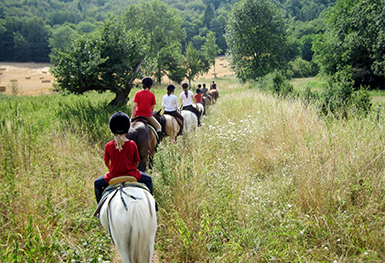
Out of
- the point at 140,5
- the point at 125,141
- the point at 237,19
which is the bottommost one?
the point at 125,141

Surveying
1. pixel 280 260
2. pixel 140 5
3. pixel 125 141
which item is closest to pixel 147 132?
pixel 125 141

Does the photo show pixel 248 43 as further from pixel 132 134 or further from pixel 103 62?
pixel 132 134

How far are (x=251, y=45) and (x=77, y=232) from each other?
3344cm

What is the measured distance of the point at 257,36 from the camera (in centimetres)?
3281

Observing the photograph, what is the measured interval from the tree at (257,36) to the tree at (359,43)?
6067 mm

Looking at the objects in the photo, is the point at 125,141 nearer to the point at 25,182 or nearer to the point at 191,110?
the point at 25,182

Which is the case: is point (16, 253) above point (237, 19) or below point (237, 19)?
below

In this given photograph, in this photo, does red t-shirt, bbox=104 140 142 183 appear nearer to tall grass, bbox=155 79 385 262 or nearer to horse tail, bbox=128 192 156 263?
horse tail, bbox=128 192 156 263

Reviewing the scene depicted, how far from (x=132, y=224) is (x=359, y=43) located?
112ft

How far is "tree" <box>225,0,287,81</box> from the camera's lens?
32844 millimetres

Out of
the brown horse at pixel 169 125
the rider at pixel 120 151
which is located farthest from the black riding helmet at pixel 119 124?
the brown horse at pixel 169 125

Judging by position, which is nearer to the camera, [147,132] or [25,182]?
[25,182]

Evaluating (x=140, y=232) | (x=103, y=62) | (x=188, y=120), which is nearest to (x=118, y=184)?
(x=140, y=232)

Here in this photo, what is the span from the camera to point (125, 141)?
3096 millimetres
